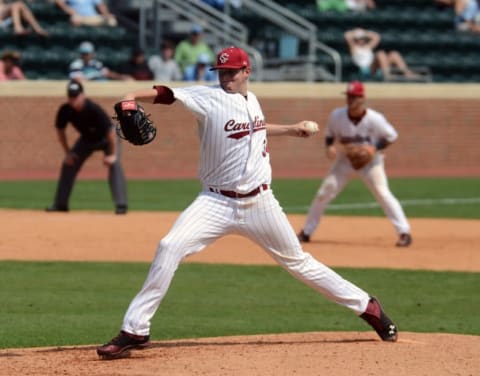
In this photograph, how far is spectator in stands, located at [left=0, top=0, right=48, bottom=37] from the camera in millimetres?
24188

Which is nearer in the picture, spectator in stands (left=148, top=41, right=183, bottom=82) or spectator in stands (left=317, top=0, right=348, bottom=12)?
spectator in stands (left=148, top=41, right=183, bottom=82)

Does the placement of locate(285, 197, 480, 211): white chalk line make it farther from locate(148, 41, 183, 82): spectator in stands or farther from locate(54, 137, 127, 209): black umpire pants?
locate(148, 41, 183, 82): spectator in stands

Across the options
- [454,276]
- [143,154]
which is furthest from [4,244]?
[143,154]

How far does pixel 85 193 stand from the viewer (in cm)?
2030

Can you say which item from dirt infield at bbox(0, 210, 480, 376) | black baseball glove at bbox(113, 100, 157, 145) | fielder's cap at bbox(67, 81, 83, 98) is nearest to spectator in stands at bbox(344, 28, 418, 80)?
fielder's cap at bbox(67, 81, 83, 98)

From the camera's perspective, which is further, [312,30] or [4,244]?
[312,30]

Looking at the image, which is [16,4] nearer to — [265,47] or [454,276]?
[265,47]

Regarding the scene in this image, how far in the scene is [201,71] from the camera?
24.5 meters

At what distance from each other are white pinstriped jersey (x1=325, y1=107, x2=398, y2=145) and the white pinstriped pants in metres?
5.79

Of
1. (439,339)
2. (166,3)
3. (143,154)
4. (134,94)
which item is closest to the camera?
(134,94)

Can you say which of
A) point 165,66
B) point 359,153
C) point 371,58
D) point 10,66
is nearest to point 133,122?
point 359,153

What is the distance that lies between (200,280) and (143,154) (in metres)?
12.9

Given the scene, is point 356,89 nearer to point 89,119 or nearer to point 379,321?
point 89,119

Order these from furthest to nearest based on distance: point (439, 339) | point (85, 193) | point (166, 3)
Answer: point (166, 3)
point (85, 193)
point (439, 339)
